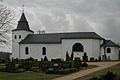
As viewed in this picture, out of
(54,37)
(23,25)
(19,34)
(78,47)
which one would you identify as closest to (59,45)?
(54,37)

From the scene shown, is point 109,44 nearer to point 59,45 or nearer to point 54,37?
point 59,45

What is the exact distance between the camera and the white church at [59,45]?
7044 centimetres

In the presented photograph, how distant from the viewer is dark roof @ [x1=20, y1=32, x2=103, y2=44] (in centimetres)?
7138

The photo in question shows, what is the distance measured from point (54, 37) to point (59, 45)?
9.21 feet

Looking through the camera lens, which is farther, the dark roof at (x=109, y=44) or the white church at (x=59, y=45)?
the white church at (x=59, y=45)

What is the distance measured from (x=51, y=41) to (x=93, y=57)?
34.8 ft

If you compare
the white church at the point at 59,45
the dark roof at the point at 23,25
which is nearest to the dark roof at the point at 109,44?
the white church at the point at 59,45

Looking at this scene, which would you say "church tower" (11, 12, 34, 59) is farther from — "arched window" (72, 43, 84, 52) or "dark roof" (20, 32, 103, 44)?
"arched window" (72, 43, 84, 52)

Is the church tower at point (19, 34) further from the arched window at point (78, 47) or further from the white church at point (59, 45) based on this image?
the arched window at point (78, 47)

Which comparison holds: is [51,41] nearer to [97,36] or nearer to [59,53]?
[59,53]

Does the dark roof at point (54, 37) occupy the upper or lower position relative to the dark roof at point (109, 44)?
upper

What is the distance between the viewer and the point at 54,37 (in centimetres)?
7444

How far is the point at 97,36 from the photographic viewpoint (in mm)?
71438

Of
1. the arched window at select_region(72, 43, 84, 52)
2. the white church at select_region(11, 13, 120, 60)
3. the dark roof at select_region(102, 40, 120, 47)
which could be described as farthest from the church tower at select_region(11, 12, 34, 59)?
the dark roof at select_region(102, 40, 120, 47)
